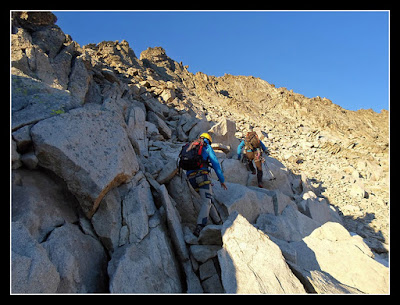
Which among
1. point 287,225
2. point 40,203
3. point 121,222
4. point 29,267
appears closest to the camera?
point 29,267

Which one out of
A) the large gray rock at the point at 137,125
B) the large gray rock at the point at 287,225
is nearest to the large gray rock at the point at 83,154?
the large gray rock at the point at 137,125

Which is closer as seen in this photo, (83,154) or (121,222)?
(83,154)

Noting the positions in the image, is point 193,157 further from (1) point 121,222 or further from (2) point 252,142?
(2) point 252,142

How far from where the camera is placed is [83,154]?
4914 millimetres

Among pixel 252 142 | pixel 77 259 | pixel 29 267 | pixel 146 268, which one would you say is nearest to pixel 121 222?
pixel 77 259

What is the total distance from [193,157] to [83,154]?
9.28ft

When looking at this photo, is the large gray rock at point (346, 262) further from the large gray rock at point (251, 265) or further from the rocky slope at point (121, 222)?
the large gray rock at point (251, 265)

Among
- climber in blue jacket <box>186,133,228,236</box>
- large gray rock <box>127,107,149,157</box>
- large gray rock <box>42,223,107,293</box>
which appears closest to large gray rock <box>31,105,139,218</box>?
large gray rock <box>42,223,107,293</box>

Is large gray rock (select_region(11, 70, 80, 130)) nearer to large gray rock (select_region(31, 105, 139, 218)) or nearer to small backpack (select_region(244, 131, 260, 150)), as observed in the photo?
large gray rock (select_region(31, 105, 139, 218))

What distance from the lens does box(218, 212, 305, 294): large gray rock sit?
395 centimetres

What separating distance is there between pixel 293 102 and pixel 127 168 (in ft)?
110

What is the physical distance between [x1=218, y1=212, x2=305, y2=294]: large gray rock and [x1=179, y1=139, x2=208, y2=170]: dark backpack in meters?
2.04

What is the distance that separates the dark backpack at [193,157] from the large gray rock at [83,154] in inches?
64.7
